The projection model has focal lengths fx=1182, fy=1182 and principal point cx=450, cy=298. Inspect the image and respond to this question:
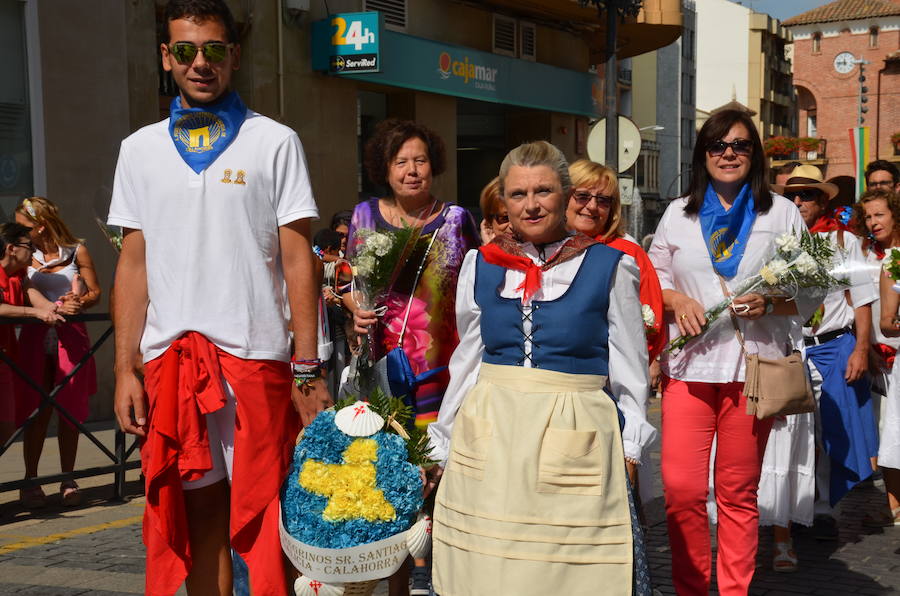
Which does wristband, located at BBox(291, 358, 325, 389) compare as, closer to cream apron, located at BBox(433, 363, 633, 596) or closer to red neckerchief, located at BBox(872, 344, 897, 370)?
cream apron, located at BBox(433, 363, 633, 596)

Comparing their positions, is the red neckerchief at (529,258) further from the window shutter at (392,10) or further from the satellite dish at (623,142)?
the window shutter at (392,10)

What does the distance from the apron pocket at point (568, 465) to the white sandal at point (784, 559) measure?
3189 millimetres

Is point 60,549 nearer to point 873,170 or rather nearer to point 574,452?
point 574,452

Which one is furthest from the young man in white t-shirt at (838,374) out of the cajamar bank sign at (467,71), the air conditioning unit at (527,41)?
the air conditioning unit at (527,41)

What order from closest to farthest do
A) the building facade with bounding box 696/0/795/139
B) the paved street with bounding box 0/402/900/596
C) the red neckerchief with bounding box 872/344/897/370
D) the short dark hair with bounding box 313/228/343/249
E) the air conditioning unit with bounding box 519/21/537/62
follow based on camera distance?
the paved street with bounding box 0/402/900/596, the red neckerchief with bounding box 872/344/897/370, the short dark hair with bounding box 313/228/343/249, the air conditioning unit with bounding box 519/21/537/62, the building facade with bounding box 696/0/795/139

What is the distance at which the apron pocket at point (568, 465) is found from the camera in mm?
3723

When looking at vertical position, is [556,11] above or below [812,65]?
below

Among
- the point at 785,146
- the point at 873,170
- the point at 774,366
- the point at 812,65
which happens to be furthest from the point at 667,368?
the point at 812,65

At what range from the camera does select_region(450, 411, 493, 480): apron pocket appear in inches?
151

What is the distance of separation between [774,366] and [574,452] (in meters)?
1.80

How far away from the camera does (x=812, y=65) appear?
10025cm

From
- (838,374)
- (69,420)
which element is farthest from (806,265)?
(69,420)

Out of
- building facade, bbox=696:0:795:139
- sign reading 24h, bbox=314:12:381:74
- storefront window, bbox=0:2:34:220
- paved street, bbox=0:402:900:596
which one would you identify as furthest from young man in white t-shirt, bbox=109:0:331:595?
building facade, bbox=696:0:795:139

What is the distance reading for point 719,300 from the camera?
17.6 ft
